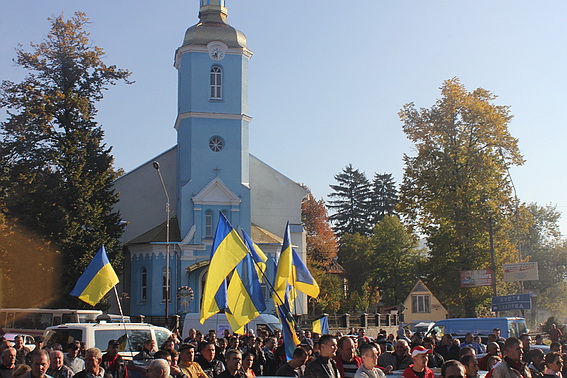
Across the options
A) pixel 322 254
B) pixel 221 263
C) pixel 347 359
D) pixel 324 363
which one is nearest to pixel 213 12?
pixel 322 254

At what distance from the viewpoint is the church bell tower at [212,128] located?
4447cm

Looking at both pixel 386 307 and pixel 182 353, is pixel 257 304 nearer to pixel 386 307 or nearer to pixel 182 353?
pixel 182 353

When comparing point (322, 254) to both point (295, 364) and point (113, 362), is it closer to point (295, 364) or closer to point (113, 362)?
point (113, 362)

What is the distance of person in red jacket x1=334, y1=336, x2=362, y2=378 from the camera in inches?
376

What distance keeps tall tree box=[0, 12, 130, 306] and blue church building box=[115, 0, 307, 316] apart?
202 inches

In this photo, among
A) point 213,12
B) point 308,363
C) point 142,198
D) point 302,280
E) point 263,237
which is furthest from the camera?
point 142,198

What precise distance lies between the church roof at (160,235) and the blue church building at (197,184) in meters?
0.06

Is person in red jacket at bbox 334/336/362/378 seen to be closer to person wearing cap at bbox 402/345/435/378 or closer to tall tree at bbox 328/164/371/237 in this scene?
person wearing cap at bbox 402/345/435/378

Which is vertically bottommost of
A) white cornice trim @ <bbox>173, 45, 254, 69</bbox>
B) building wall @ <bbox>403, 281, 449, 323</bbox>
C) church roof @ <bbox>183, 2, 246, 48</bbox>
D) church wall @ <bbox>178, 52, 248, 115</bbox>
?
building wall @ <bbox>403, 281, 449, 323</bbox>

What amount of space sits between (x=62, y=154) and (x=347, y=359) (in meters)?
30.8

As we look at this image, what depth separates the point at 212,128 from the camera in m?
45.5

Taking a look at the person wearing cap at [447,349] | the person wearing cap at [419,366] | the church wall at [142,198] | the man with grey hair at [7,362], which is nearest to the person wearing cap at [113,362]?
the man with grey hair at [7,362]

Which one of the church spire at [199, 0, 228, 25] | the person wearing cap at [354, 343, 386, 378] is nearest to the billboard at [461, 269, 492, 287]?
the church spire at [199, 0, 228, 25]

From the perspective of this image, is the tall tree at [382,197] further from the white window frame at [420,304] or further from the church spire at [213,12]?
the church spire at [213,12]
